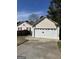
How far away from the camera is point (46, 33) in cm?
507

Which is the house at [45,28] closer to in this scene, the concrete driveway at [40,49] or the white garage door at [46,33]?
the white garage door at [46,33]

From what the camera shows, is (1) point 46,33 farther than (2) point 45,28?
No

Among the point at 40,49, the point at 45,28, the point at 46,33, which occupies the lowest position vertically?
the point at 40,49

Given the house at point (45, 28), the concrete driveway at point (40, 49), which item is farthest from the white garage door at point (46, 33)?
the concrete driveway at point (40, 49)

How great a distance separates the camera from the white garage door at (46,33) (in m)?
4.67

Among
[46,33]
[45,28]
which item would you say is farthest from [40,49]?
[45,28]

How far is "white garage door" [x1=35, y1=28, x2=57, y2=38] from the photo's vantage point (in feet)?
15.3

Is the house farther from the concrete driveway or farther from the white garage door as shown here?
the concrete driveway

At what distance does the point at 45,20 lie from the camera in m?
4.80

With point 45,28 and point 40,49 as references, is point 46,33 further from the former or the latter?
point 40,49

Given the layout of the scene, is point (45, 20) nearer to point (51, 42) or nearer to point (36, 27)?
point (36, 27)
